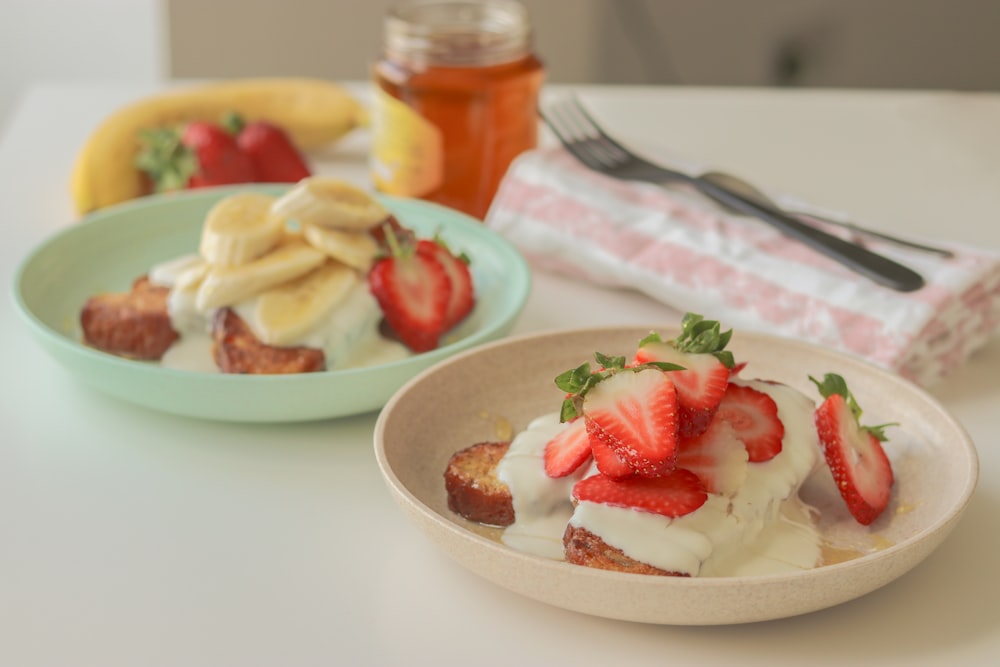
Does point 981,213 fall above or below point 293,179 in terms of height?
above

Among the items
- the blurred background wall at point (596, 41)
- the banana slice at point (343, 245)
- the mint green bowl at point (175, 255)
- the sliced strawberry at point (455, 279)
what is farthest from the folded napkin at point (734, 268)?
the blurred background wall at point (596, 41)

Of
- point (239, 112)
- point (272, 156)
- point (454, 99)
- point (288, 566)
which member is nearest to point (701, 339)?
point (288, 566)

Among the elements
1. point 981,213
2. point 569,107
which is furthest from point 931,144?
point 569,107

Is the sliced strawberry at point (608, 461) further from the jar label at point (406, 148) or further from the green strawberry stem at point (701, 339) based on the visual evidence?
the jar label at point (406, 148)

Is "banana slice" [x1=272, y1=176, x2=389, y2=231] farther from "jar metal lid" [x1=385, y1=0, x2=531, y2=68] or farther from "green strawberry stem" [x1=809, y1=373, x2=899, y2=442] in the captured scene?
"green strawberry stem" [x1=809, y1=373, x2=899, y2=442]

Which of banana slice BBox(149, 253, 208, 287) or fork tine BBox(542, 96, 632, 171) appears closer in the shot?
banana slice BBox(149, 253, 208, 287)

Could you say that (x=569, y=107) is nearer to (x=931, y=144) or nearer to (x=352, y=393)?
(x=931, y=144)

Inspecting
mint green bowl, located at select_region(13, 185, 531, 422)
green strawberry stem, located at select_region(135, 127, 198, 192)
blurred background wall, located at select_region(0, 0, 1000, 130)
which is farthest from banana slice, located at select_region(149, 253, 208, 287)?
blurred background wall, located at select_region(0, 0, 1000, 130)
